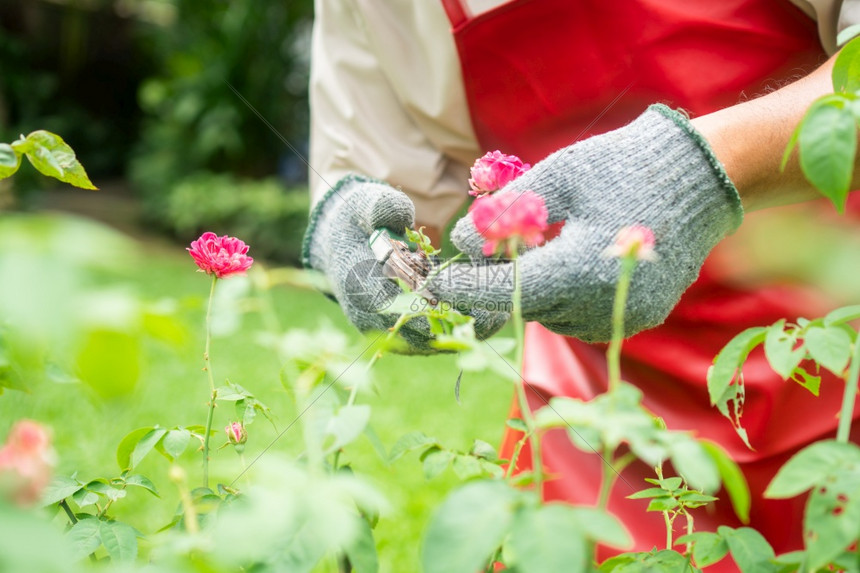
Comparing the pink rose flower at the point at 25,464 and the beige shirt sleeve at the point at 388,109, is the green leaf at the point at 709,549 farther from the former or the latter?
the beige shirt sleeve at the point at 388,109

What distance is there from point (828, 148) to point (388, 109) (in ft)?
2.82

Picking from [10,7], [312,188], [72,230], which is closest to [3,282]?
[72,230]

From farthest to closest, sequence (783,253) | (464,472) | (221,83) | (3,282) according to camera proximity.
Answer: (221,83) < (783,253) < (464,472) < (3,282)

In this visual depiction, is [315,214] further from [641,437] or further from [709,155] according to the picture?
[641,437]

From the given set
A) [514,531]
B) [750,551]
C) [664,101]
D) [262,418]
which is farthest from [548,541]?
[262,418]

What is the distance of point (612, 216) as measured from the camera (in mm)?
651

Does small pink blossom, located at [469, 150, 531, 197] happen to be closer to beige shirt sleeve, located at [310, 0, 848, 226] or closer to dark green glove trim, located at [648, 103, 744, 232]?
dark green glove trim, located at [648, 103, 744, 232]

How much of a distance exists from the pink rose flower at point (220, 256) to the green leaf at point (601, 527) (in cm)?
40

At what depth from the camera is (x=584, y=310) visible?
0.67 m

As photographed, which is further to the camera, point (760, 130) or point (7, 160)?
point (760, 130)

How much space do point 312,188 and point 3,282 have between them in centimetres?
103

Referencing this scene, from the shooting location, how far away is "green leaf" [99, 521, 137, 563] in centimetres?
49

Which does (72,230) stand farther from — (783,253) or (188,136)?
(188,136)

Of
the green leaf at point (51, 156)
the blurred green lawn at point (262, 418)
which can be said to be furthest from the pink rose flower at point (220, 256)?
the blurred green lawn at point (262, 418)
